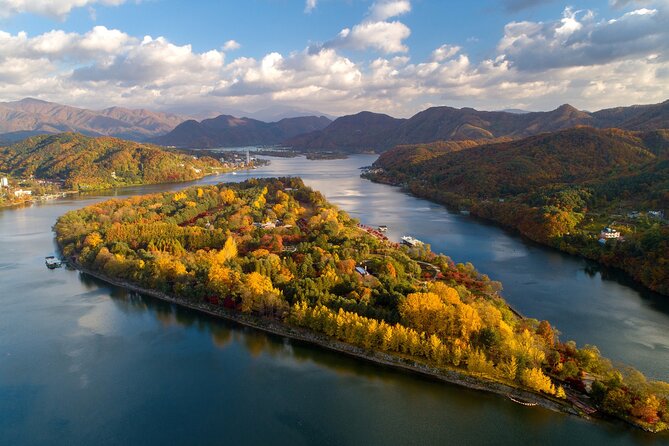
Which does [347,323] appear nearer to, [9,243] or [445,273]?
[445,273]

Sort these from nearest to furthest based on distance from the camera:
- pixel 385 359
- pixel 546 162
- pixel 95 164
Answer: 1. pixel 385 359
2. pixel 546 162
3. pixel 95 164

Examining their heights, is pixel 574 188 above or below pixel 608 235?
above

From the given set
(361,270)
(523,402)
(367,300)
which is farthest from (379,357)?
(361,270)

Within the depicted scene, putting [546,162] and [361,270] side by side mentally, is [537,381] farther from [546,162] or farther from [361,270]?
[546,162]

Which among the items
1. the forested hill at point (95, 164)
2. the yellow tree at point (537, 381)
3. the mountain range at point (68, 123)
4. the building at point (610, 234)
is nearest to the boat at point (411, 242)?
the building at point (610, 234)

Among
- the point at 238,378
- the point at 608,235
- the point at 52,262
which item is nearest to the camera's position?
the point at 238,378

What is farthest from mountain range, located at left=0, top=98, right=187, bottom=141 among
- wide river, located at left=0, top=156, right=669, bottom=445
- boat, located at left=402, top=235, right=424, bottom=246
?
wide river, located at left=0, top=156, right=669, bottom=445

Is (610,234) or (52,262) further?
(610,234)
